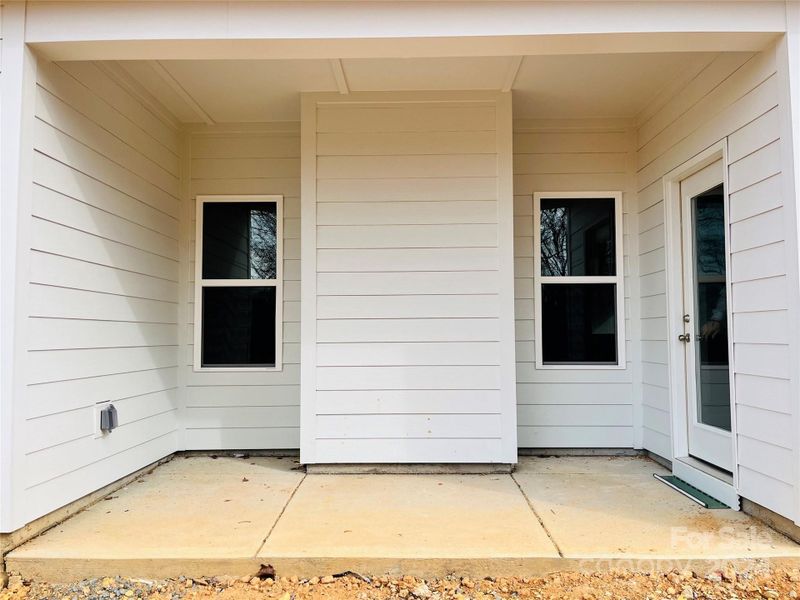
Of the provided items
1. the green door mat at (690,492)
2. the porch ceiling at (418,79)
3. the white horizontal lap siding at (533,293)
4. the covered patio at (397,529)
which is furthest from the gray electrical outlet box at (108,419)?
the green door mat at (690,492)

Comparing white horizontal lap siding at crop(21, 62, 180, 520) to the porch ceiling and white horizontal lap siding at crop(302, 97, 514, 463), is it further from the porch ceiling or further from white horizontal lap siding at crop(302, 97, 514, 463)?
white horizontal lap siding at crop(302, 97, 514, 463)

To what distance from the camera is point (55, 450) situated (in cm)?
267

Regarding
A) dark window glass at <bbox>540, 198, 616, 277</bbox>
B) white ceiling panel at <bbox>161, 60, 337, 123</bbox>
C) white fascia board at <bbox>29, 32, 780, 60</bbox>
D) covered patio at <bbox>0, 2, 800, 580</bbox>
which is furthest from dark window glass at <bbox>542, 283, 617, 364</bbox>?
white ceiling panel at <bbox>161, 60, 337, 123</bbox>

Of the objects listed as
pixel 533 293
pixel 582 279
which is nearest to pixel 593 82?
pixel 582 279

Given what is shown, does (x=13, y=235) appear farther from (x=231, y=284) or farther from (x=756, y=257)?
(x=756, y=257)

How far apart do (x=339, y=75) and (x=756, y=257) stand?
8.61 feet

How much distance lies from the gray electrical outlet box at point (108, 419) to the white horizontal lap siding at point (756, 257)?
11.6 feet

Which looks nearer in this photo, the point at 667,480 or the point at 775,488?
the point at 775,488

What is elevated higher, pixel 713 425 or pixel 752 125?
pixel 752 125

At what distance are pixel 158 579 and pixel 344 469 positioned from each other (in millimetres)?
1465

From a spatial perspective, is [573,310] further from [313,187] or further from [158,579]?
[158,579]

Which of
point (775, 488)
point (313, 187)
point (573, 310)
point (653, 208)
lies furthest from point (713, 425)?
point (313, 187)

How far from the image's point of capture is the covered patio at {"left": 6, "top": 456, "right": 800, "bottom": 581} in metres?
2.28

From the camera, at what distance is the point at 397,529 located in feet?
8.50
